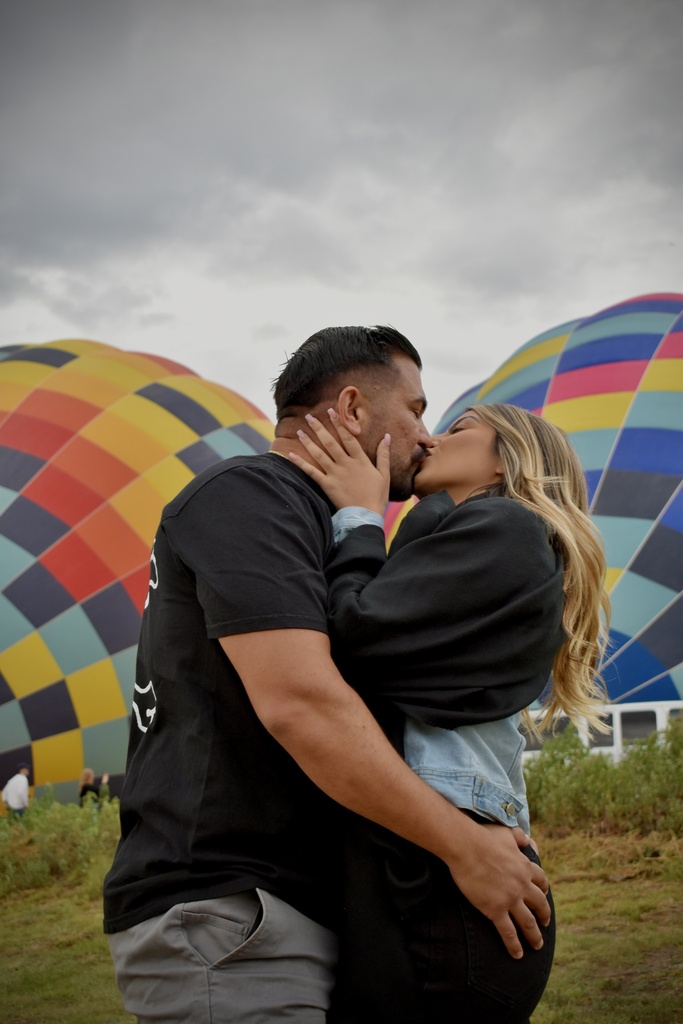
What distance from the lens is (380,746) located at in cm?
173

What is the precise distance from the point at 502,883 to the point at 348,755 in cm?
37

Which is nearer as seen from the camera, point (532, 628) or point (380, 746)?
point (380, 746)

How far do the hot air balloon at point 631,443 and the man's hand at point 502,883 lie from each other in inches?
247

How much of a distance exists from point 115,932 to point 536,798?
4.67 m

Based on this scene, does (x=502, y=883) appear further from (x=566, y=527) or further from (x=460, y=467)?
(x=460, y=467)

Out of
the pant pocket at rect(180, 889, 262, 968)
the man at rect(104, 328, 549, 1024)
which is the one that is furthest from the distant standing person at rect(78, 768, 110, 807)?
the pant pocket at rect(180, 889, 262, 968)

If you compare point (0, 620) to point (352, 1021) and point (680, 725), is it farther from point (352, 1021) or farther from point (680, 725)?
point (352, 1021)

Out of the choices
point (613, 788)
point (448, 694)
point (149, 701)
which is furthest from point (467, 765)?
point (613, 788)

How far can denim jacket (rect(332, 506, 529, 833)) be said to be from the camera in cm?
179

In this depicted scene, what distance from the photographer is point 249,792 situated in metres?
1.81

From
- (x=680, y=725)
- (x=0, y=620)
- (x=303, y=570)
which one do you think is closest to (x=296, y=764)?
(x=303, y=570)

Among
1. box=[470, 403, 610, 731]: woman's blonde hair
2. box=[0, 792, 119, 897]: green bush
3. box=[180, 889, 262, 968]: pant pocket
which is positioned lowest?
box=[0, 792, 119, 897]: green bush

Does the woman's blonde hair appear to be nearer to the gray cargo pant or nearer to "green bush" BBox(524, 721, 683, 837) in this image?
the gray cargo pant

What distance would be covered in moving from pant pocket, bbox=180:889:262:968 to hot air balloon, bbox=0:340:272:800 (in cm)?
751
